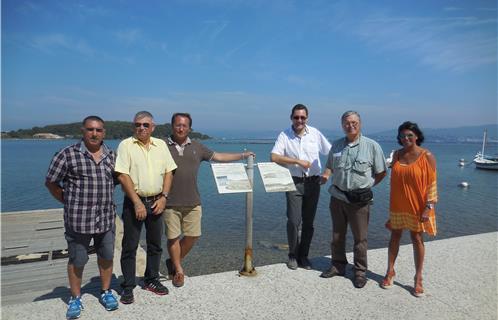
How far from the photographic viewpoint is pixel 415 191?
416 cm

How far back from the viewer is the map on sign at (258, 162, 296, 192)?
15.6 ft

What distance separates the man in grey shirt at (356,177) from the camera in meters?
4.36

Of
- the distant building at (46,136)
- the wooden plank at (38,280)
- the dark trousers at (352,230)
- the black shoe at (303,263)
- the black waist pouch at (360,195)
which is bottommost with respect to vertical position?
the distant building at (46,136)

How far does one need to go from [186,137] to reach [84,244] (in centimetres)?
173

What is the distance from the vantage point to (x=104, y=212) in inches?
142

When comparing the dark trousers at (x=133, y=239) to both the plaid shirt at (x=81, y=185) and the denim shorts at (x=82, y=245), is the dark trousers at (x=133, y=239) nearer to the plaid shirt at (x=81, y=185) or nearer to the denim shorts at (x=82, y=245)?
the denim shorts at (x=82, y=245)

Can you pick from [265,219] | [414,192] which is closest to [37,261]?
[414,192]

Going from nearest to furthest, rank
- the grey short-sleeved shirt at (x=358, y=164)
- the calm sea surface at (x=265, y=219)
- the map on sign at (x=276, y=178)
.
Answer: the grey short-sleeved shirt at (x=358, y=164) < the map on sign at (x=276, y=178) < the calm sea surface at (x=265, y=219)

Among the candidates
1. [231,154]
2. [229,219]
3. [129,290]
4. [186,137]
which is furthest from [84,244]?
[229,219]

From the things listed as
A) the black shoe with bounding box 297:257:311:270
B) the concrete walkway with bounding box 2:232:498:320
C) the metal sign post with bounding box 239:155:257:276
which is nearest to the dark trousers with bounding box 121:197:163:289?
the concrete walkway with bounding box 2:232:498:320

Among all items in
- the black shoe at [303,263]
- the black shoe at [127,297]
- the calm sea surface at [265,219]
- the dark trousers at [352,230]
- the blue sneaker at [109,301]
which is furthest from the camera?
the calm sea surface at [265,219]

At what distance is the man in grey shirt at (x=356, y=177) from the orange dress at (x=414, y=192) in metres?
0.26

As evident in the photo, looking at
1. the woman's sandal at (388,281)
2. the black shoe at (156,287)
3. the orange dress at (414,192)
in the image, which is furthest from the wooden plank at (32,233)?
the orange dress at (414,192)

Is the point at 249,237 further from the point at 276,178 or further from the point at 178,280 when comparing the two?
the point at 178,280
